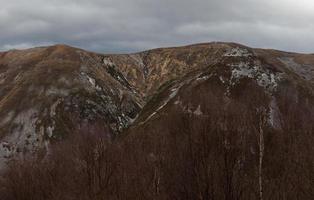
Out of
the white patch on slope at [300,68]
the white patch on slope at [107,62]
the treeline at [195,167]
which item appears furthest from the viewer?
the white patch on slope at [107,62]

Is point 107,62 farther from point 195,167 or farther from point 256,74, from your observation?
point 195,167

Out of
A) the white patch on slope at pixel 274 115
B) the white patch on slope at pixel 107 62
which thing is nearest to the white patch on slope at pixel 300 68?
the white patch on slope at pixel 274 115

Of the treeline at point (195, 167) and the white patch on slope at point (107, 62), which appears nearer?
the treeline at point (195, 167)

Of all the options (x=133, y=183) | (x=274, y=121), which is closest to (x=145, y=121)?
(x=274, y=121)

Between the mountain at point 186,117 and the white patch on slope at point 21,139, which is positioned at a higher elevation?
the mountain at point 186,117

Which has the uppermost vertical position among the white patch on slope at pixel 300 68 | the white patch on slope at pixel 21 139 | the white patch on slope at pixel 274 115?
the white patch on slope at pixel 300 68

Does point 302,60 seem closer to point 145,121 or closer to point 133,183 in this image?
point 145,121

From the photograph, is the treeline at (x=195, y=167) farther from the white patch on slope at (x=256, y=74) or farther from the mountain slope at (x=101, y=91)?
the white patch on slope at (x=256, y=74)
